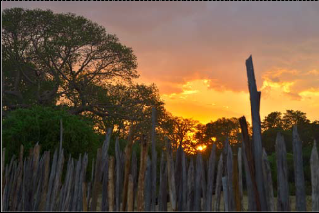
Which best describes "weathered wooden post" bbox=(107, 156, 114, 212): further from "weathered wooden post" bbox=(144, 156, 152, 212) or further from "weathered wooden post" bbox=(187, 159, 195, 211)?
"weathered wooden post" bbox=(187, 159, 195, 211)

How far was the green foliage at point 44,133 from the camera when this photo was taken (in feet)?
38.2

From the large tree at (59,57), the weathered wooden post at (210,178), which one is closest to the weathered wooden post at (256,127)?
the weathered wooden post at (210,178)

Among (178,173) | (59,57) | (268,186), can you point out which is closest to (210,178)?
(178,173)

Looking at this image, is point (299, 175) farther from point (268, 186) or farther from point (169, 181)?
point (169, 181)

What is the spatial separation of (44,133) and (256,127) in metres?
9.43

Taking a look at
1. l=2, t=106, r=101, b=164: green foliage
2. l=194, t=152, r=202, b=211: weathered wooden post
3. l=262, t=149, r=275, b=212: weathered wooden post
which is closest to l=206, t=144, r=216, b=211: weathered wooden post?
l=194, t=152, r=202, b=211: weathered wooden post

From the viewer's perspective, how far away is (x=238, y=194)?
4.20 metres

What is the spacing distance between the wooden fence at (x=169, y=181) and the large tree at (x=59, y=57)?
15278mm

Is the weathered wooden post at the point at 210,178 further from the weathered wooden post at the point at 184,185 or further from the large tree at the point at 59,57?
the large tree at the point at 59,57

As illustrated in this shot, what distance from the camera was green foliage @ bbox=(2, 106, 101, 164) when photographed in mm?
11633

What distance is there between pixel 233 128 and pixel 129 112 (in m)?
18.0

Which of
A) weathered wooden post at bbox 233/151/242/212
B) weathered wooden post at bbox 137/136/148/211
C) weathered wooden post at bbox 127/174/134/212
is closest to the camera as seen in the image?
weathered wooden post at bbox 233/151/242/212

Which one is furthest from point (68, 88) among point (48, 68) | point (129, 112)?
point (129, 112)

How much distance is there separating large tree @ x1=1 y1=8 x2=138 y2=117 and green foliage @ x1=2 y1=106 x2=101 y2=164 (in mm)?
8596
